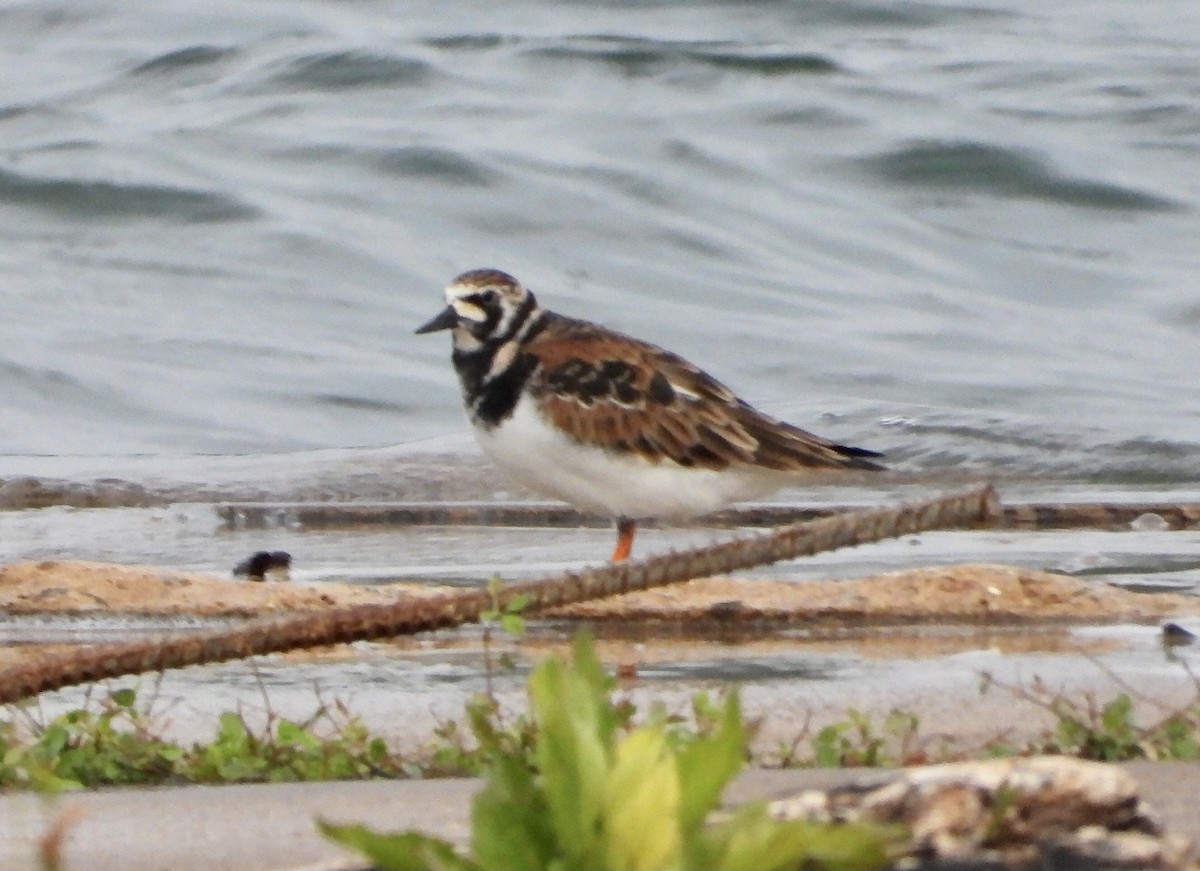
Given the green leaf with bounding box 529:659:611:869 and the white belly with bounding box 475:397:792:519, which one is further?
the white belly with bounding box 475:397:792:519

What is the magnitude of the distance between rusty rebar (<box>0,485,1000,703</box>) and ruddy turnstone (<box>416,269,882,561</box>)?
1.96 meters

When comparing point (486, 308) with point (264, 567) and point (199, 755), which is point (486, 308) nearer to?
point (264, 567)

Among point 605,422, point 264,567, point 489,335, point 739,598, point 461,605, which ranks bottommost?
point 264,567

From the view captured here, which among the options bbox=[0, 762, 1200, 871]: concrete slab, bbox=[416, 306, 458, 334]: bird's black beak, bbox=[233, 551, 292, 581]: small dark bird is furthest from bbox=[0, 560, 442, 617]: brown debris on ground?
bbox=[0, 762, 1200, 871]: concrete slab

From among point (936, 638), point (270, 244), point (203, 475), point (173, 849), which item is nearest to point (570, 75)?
point (270, 244)

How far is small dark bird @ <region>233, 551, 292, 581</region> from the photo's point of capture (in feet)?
17.6

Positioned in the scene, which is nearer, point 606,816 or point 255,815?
point 606,816

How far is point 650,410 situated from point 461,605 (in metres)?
2.29

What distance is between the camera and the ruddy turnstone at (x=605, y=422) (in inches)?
206

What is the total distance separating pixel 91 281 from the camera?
12.6 metres

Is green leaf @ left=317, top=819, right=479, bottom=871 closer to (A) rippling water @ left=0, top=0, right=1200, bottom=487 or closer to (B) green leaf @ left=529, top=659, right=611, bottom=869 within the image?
(B) green leaf @ left=529, top=659, right=611, bottom=869

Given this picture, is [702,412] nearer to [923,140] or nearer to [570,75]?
[923,140]

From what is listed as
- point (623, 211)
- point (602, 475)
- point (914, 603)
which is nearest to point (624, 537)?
point (602, 475)

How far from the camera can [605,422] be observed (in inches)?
Result: 206
